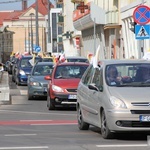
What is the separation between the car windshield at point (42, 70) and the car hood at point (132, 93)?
15.4 m

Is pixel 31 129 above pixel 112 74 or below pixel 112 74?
below

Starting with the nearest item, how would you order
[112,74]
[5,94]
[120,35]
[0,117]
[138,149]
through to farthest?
1. [138,149]
2. [112,74]
3. [0,117]
4. [5,94]
5. [120,35]

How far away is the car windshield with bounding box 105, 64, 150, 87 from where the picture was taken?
46.0 ft

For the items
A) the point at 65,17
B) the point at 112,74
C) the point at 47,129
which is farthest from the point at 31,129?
the point at 65,17

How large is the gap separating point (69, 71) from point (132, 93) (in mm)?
10412

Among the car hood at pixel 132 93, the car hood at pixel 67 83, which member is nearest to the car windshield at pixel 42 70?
the car hood at pixel 67 83

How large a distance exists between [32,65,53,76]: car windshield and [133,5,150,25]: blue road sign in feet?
19.1

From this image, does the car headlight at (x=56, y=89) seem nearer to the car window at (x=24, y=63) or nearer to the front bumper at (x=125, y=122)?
the front bumper at (x=125, y=122)

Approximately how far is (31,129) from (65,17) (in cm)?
8024

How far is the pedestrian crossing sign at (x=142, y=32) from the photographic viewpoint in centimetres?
2488

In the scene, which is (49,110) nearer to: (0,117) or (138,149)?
(0,117)

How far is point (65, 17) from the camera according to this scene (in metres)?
95.8

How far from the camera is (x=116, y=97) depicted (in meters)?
13.3

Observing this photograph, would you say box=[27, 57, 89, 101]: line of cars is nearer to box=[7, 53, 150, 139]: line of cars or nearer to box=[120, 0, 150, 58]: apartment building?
box=[7, 53, 150, 139]: line of cars
